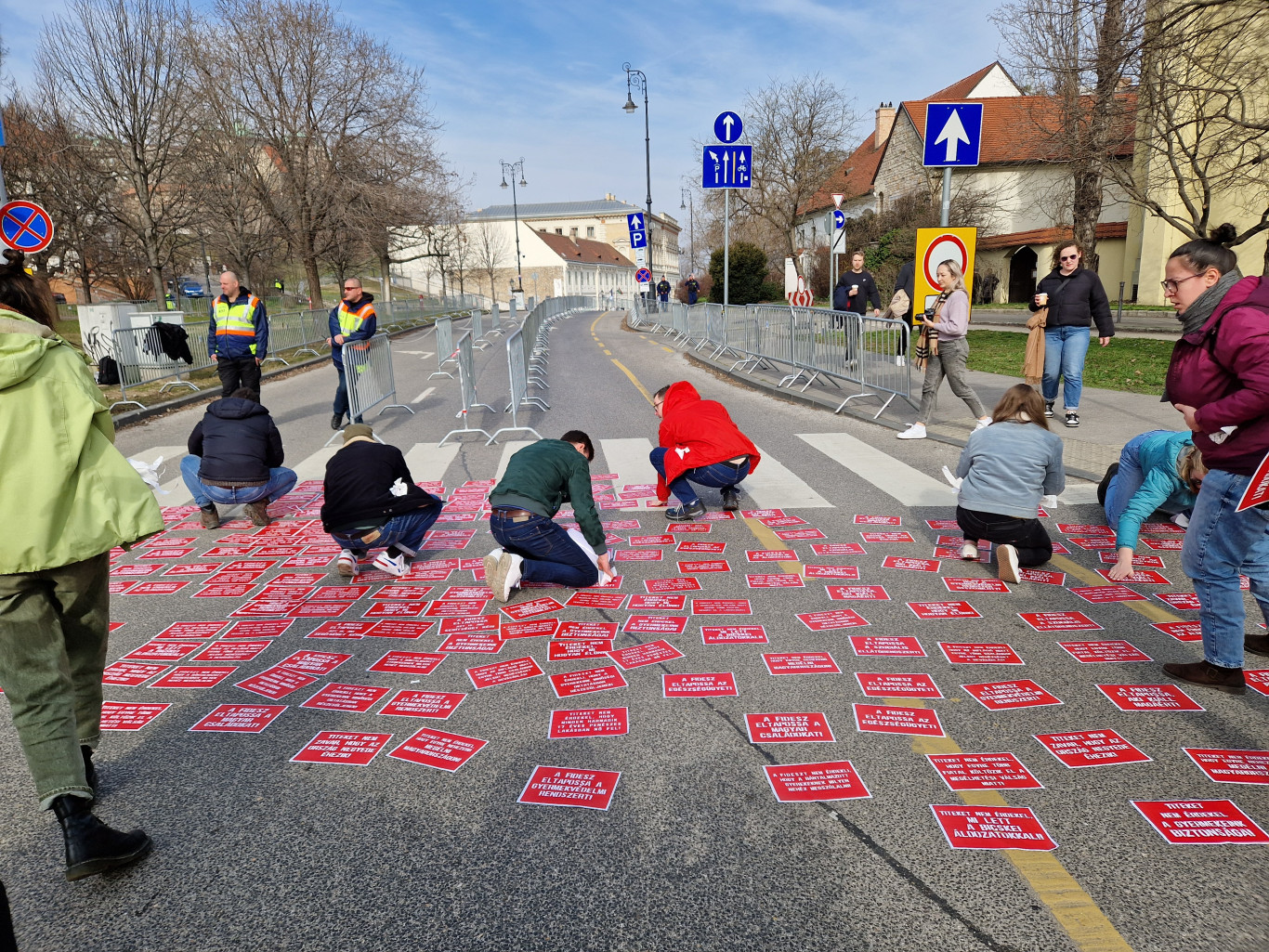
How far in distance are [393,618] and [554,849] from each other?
8.07 feet

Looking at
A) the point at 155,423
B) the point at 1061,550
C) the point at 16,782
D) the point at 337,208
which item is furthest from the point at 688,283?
the point at 16,782

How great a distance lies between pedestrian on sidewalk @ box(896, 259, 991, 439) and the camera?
29.7 ft

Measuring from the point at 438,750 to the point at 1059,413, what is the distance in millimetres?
9519

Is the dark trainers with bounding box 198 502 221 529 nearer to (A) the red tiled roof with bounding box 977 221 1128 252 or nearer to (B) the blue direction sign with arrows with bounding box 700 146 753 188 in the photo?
(B) the blue direction sign with arrows with bounding box 700 146 753 188

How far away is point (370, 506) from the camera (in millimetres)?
5406

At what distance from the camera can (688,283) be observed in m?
37.9

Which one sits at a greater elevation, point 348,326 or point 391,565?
point 348,326

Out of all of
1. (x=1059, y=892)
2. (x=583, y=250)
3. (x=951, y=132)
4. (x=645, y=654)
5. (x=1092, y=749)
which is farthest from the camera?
(x=583, y=250)

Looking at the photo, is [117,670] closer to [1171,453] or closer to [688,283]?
[1171,453]

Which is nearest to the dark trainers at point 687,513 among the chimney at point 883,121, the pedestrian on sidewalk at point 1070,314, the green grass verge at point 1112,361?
the pedestrian on sidewalk at point 1070,314

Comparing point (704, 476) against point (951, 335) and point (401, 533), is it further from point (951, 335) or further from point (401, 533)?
point (951, 335)

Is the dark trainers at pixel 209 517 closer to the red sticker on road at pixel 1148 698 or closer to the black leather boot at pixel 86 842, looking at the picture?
the black leather boot at pixel 86 842

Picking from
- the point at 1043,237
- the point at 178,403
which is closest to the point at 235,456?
the point at 178,403

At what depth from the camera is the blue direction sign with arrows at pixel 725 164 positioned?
55.1 ft
